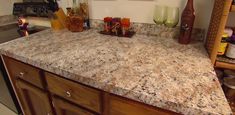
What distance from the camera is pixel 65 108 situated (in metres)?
0.91

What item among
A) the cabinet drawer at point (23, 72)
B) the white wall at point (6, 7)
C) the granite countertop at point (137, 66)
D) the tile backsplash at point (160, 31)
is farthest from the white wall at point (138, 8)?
the white wall at point (6, 7)

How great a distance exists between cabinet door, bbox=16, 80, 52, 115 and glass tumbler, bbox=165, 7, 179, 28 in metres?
0.89

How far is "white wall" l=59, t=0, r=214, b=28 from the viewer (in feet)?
3.26

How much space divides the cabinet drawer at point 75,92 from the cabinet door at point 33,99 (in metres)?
0.14

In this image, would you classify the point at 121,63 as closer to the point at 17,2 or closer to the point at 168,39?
the point at 168,39

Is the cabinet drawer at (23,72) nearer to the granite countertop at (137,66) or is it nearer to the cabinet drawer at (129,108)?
the granite countertop at (137,66)

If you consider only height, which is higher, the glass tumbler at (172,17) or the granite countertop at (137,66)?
the glass tumbler at (172,17)

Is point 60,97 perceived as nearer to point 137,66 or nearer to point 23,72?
point 23,72

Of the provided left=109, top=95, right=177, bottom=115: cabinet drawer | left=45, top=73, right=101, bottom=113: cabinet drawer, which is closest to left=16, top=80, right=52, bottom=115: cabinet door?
left=45, top=73, right=101, bottom=113: cabinet drawer

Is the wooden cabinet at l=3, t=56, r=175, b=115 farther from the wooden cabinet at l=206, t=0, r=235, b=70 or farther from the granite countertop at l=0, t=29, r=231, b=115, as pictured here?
the wooden cabinet at l=206, t=0, r=235, b=70

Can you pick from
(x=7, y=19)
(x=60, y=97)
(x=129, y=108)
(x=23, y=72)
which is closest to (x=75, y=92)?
(x=60, y=97)

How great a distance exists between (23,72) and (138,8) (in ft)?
2.86

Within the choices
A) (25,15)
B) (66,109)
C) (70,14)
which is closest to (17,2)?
(25,15)

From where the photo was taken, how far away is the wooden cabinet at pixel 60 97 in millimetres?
688
